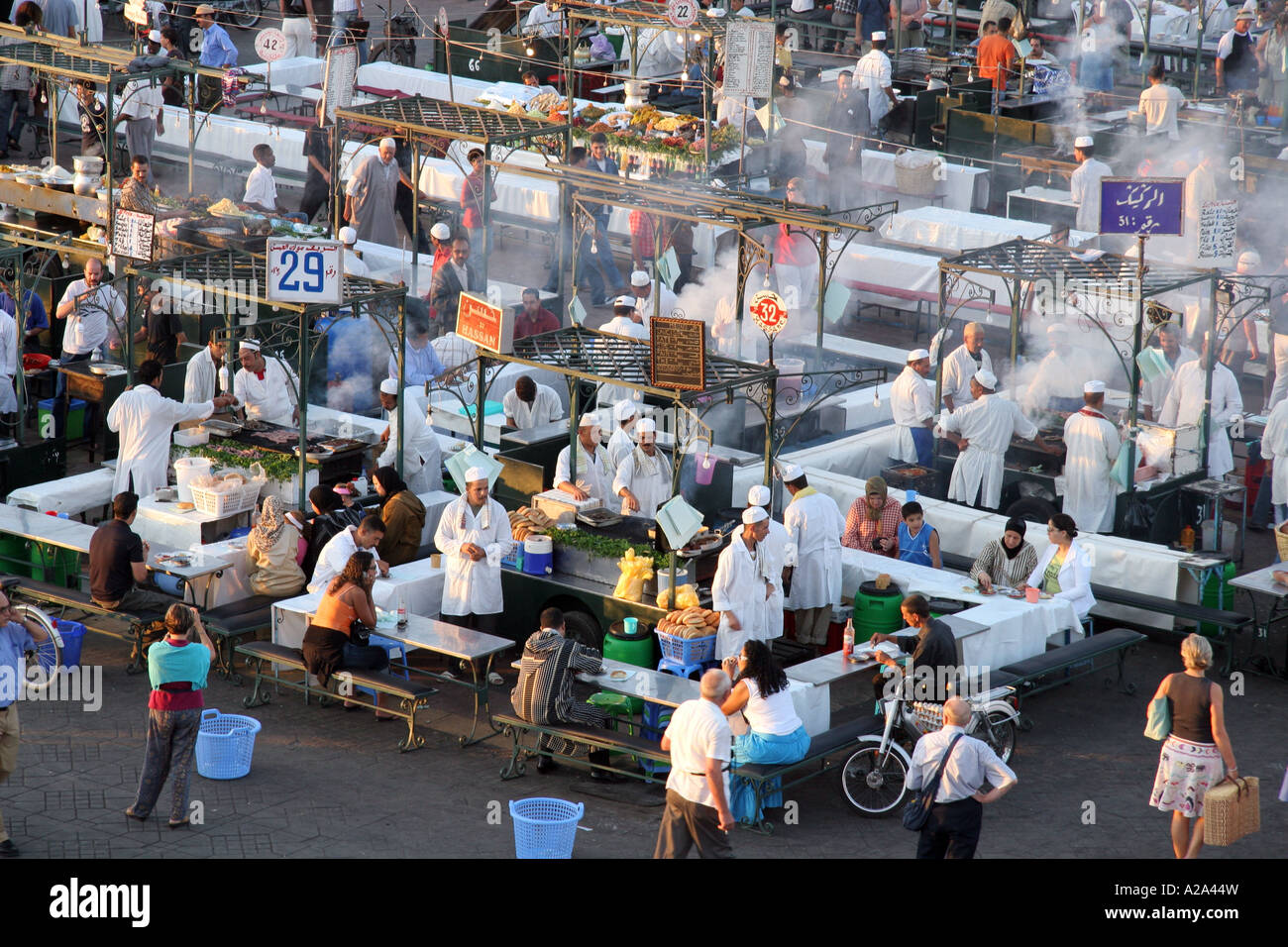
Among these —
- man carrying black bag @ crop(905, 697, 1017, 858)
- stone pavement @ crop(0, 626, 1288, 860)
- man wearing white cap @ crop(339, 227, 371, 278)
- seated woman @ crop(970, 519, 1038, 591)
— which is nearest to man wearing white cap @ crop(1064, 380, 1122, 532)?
seated woman @ crop(970, 519, 1038, 591)

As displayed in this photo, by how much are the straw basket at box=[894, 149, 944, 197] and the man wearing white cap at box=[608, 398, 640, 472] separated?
9728 mm

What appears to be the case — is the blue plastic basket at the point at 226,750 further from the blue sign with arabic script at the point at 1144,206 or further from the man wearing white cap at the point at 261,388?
the blue sign with arabic script at the point at 1144,206

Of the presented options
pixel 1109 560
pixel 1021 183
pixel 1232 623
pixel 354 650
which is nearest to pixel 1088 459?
pixel 1109 560

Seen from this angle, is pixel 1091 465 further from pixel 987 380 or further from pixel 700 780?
pixel 700 780


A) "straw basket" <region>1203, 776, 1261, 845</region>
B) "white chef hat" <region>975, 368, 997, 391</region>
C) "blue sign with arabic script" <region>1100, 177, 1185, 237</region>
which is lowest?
"straw basket" <region>1203, 776, 1261, 845</region>

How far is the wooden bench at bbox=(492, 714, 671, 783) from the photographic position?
1210 cm

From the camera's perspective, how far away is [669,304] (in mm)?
19984

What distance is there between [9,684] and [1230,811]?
673cm

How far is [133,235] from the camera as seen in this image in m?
16.6

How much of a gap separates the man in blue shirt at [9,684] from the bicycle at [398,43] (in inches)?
790

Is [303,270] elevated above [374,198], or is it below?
above

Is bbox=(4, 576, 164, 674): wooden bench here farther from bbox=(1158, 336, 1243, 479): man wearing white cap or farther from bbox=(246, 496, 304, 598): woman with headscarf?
bbox=(1158, 336, 1243, 479): man wearing white cap

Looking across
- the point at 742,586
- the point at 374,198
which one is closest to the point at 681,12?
the point at 374,198

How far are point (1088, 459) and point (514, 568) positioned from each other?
4858 mm
